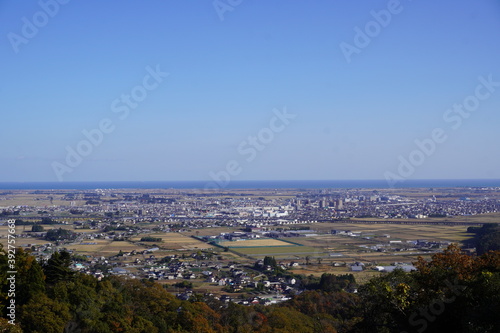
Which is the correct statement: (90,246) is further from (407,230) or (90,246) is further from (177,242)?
(407,230)

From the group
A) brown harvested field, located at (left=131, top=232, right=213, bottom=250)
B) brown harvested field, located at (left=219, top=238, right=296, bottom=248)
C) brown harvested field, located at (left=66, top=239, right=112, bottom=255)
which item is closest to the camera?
brown harvested field, located at (left=66, top=239, right=112, bottom=255)

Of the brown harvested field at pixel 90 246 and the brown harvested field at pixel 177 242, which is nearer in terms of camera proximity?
the brown harvested field at pixel 90 246

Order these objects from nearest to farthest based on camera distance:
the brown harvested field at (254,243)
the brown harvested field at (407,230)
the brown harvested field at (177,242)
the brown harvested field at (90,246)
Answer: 1. the brown harvested field at (90,246)
2. the brown harvested field at (177,242)
3. the brown harvested field at (254,243)
4. the brown harvested field at (407,230)

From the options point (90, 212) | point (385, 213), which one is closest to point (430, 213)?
point (385, 213)

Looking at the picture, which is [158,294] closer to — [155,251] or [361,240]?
[155,251]

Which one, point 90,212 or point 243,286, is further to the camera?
point 90,212

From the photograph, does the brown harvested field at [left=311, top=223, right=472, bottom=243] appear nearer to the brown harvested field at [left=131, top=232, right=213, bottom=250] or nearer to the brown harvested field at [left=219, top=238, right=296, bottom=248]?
the brown harvested field at [left=219, top=238, right=296, bottom=248]

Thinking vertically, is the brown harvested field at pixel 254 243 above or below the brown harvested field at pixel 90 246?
below

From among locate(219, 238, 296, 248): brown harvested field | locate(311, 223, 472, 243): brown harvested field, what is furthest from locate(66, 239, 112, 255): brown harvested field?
locate(311, 223, 472, 243): brown harvested field

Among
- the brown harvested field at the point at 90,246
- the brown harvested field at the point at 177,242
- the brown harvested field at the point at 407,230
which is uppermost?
the brown harvested field at the point at 407,230

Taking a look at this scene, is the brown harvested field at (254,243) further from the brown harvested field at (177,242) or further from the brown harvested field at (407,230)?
the brown harvested field at (407,230)

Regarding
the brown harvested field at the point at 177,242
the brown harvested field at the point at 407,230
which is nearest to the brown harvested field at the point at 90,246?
the brown harvested field at the point at 177,242
